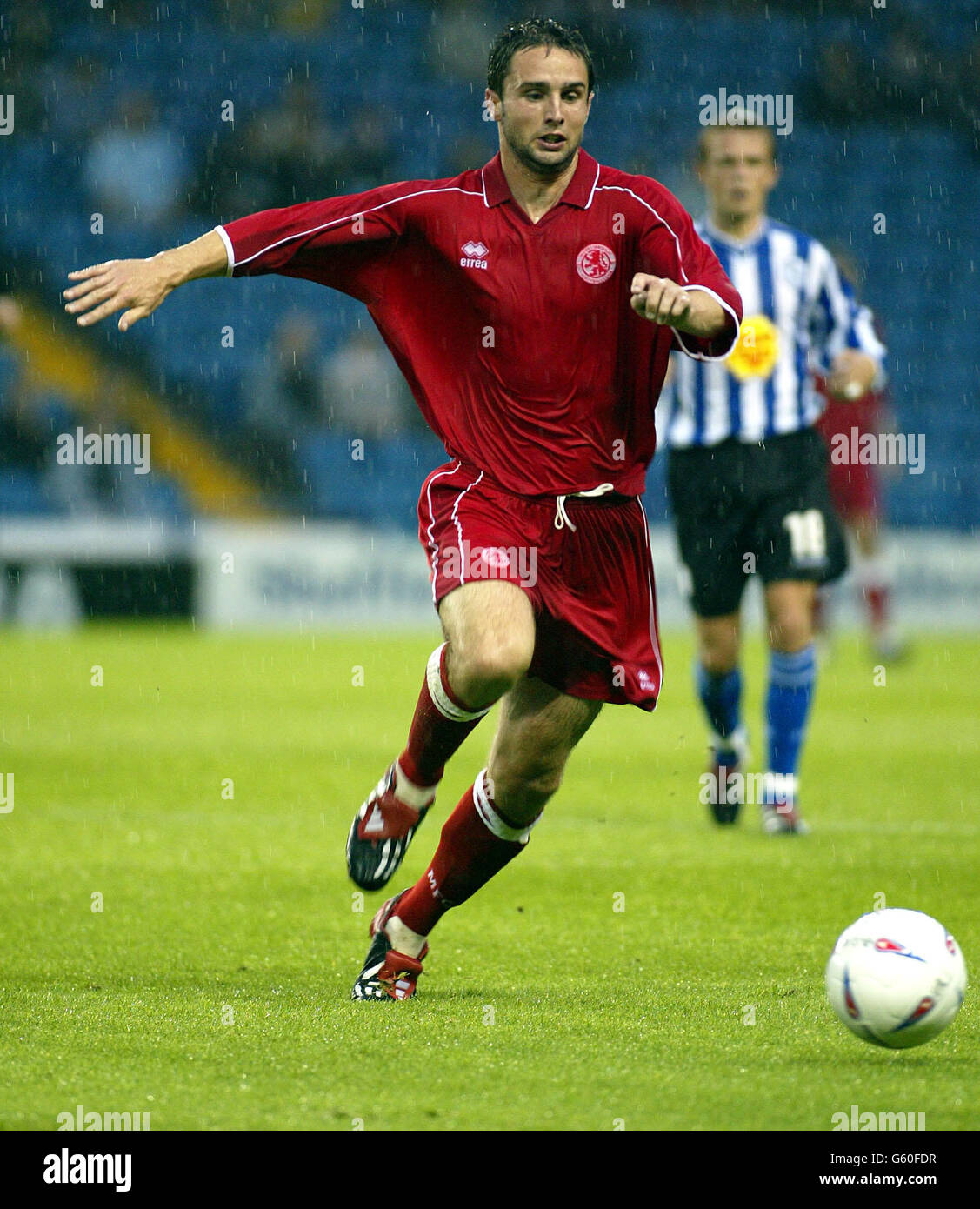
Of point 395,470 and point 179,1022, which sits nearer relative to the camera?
point 179,1022

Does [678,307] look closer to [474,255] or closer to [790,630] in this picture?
[474,255]

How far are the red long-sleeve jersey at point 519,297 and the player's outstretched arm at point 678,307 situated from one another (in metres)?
0.16

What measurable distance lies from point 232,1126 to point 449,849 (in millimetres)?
1294

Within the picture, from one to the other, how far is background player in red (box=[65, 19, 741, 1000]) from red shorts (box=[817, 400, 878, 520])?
9806mm

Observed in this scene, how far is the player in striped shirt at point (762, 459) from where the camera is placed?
6477 mm

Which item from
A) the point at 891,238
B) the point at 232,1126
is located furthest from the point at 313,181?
the point at 232,1126

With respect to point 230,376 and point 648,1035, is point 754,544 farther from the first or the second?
point 230,376

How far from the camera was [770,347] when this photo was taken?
6.62 meters

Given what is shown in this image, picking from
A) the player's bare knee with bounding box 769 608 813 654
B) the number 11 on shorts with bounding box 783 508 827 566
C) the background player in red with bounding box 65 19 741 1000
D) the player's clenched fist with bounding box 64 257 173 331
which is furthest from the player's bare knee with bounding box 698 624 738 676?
the player's clenched fist with bounding box 64 257 173 331

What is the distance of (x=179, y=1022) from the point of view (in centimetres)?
363

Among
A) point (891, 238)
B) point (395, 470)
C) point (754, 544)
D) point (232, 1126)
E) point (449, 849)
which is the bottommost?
point (232, 1126)

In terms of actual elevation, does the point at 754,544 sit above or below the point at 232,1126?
above

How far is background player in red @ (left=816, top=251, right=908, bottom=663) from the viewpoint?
1350cm

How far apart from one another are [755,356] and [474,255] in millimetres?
2670
